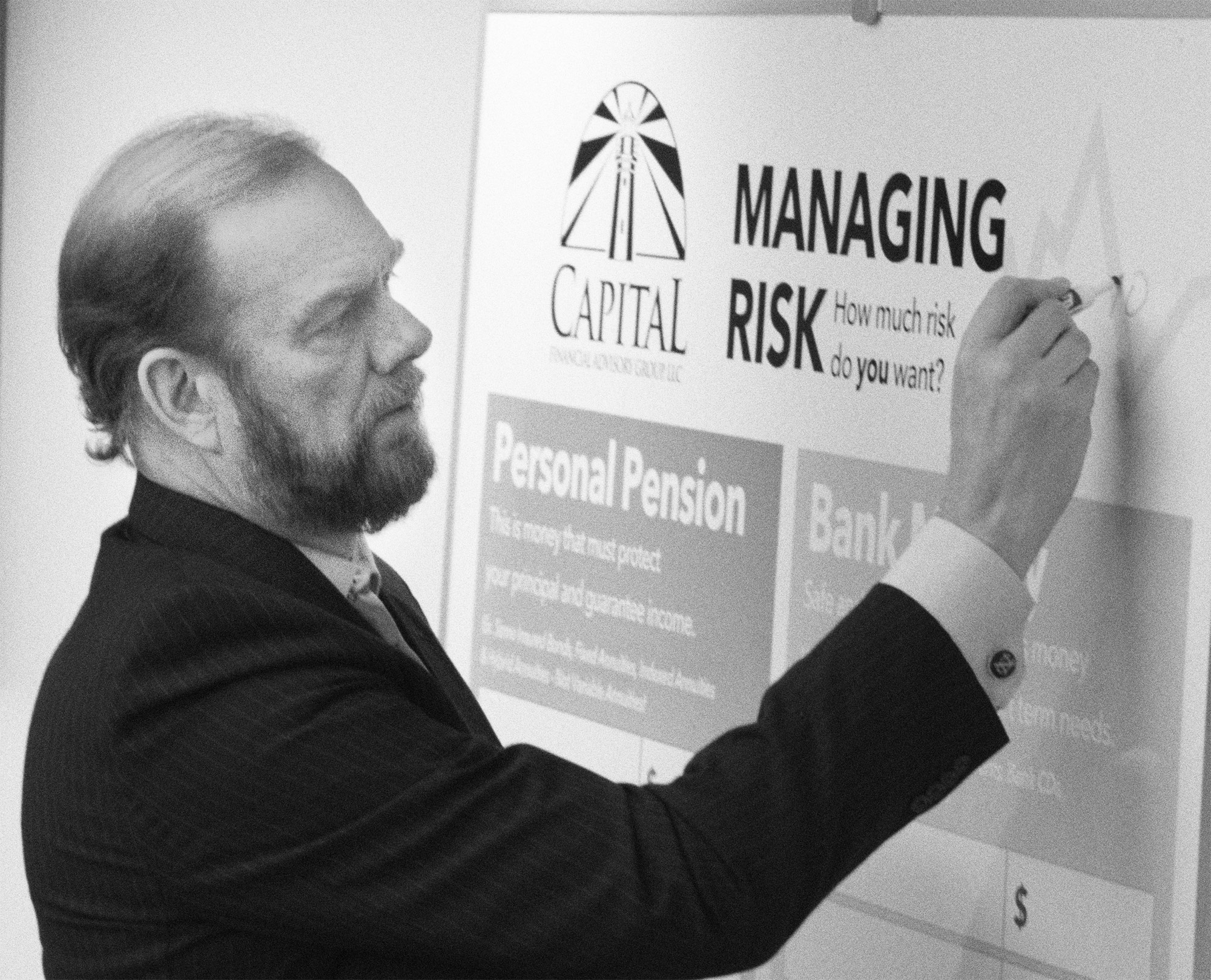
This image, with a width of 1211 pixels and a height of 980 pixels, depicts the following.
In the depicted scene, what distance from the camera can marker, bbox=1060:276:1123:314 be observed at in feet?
4.83

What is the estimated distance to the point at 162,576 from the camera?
4.35ft

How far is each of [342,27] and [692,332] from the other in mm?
777

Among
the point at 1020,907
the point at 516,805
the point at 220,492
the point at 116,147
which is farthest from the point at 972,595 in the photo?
the point at 116,147

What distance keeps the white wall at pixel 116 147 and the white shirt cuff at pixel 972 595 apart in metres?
1.04

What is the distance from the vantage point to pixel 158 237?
1368 mm

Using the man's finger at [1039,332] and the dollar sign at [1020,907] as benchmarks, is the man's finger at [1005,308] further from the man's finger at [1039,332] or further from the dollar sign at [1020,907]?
the dollar sign at [1020,907]

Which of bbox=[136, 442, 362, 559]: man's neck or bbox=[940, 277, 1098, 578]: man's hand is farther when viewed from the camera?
bbox=[136, 442, 362, 559]: man's neck

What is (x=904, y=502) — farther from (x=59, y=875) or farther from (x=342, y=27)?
(x=342, y=27)

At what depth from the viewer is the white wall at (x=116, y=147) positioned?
2258mm

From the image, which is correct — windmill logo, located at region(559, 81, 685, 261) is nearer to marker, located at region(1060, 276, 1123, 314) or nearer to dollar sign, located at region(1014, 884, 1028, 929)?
marker, located at region(1060, 276, 1123, 314)

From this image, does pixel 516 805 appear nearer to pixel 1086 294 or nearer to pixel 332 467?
pixel 332 467

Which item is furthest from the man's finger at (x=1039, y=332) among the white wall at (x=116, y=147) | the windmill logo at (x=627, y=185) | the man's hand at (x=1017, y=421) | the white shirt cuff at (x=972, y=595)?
the white wall at (x=116, y=147)

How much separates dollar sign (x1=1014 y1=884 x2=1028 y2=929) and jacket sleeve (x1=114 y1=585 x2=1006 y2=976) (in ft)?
1.20

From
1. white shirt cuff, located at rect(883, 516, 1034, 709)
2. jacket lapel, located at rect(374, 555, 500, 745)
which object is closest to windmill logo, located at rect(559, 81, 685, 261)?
jacket lapel, located at rect(374, 555, 500, 745)
